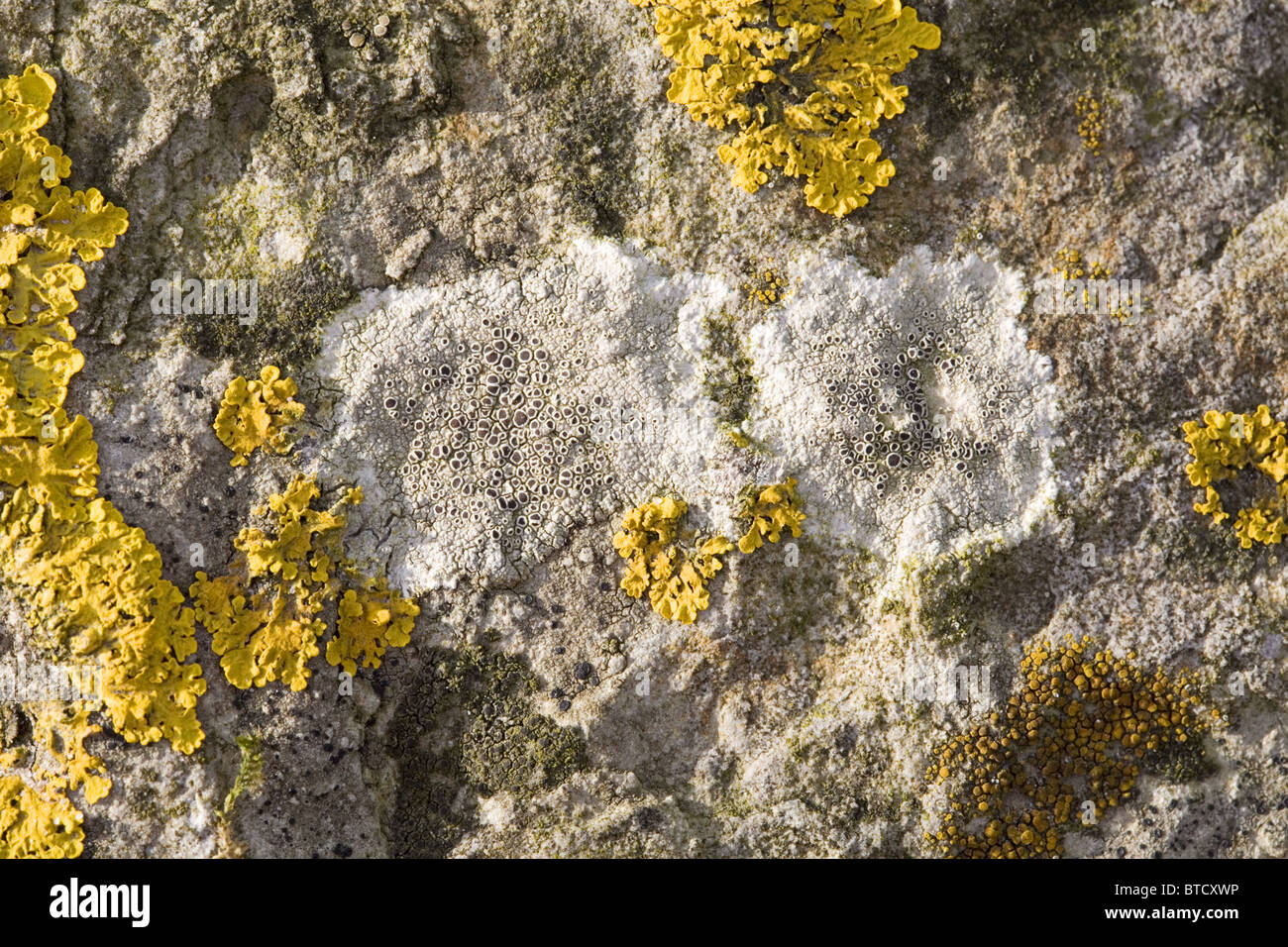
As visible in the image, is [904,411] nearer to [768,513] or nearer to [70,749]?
[768,513]

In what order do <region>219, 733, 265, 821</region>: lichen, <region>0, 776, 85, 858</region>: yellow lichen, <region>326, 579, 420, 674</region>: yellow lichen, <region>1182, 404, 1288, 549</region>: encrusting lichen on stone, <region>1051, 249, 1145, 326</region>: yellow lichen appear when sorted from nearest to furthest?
<region>0, 776, 85, 858</region>: yellow lichen
<region>219, 733, 265, 821</region>: lichen
<region>326, 579, 420, 674</region>: yellow lichen
<region>1182, 404, 1288, 549</region>: encrusting lichen on stone
<region>1051, 249, 1145, 326</region>: yellow lichen

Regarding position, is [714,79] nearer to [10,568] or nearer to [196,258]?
[196,258]

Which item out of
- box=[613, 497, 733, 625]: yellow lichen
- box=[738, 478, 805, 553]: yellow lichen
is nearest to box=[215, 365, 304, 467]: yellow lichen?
box=[613, 497, 733, 625]: yellow lichen

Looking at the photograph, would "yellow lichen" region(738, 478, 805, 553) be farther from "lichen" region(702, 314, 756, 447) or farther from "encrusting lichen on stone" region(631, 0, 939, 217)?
"encrusting lichen on stone" region(631, 0, 939, 217)

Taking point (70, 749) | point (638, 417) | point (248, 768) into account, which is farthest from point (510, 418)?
point (70, 749)

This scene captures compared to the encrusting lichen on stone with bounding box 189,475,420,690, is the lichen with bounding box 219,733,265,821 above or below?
below

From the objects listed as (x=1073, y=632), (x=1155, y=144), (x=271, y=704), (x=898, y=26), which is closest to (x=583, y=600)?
(x=271, y=704)

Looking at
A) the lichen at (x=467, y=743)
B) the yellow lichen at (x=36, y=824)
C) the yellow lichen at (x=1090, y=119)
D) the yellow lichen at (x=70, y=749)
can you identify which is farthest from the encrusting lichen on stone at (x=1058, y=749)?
the yellow lichen at (x=36, y=824)
